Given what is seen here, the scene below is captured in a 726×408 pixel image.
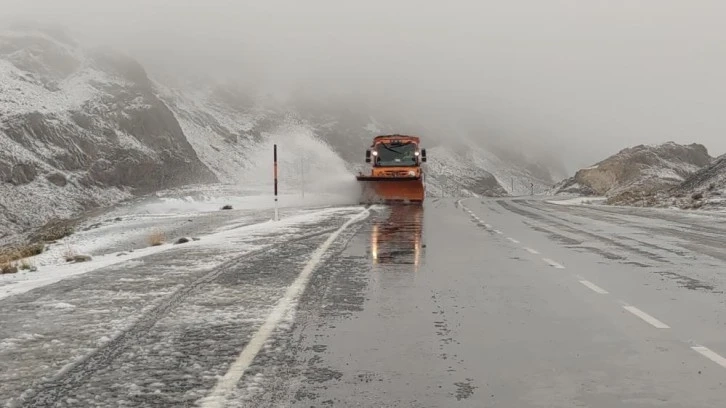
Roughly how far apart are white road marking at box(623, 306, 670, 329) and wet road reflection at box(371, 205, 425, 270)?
143 inches

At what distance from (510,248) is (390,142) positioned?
20.2 meters

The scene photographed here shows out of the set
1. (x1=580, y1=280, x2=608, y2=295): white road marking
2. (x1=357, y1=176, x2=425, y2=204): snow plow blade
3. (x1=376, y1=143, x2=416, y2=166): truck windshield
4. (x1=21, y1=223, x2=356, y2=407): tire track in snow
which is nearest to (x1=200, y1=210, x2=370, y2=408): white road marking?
(x1=21, y1=223, x2=356, y2=407): tire track in snow

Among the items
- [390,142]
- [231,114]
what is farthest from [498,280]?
[231,114]

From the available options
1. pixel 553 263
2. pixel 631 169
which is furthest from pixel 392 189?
pixel 631 169

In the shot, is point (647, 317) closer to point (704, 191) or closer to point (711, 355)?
point (711, 355)

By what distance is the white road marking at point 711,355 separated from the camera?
4.73 m

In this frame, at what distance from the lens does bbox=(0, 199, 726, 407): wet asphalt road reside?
4.04 meters

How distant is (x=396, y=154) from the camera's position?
32.0 m

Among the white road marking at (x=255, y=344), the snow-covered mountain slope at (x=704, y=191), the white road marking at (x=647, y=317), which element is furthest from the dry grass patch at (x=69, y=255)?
the snow-covered mountain slope at (x=704, y=191)

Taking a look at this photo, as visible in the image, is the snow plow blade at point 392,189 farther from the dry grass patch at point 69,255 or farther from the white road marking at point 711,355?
the white road marking at point 711,355

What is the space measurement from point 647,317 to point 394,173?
82.8 ft

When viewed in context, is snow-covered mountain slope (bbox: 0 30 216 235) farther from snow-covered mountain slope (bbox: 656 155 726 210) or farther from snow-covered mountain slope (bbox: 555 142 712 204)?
snow-covered mountain slope (bbox: 555 142 712 204)

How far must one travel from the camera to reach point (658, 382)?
4258 millimetres

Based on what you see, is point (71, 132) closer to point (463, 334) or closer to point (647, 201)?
point (647, 201)
